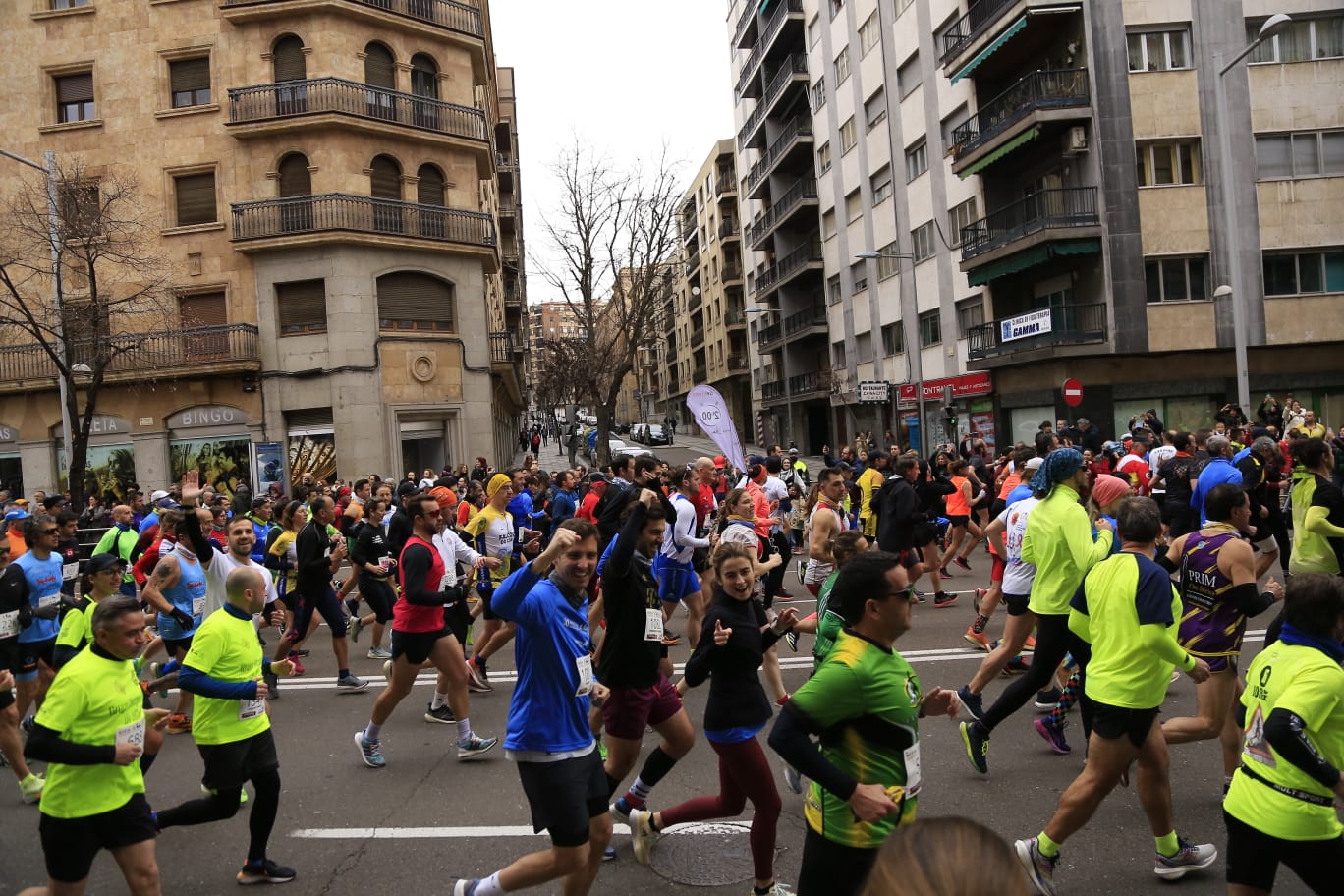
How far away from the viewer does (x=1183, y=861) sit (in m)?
4.42

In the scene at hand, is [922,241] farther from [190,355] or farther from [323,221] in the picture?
[190,355]

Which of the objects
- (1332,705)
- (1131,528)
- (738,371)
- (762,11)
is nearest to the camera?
(1332,705)

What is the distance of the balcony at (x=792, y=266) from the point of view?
48562mm

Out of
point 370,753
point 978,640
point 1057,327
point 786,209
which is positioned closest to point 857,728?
point 370,753

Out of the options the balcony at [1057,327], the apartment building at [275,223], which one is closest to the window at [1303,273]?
the balcony at [1057,327]

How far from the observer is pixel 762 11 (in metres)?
53.4

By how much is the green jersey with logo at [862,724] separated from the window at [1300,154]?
30.1m

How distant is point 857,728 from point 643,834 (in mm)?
2189

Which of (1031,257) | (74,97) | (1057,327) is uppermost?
(74,97)

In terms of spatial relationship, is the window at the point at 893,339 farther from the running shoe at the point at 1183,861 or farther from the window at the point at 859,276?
the running shoe at the point at 1183,861

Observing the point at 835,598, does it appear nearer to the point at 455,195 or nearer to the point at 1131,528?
the point at 1131,528

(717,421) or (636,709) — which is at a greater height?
(717,421)

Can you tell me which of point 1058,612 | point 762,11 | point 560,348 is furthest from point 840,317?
point 1058,612

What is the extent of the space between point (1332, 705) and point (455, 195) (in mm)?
29333
